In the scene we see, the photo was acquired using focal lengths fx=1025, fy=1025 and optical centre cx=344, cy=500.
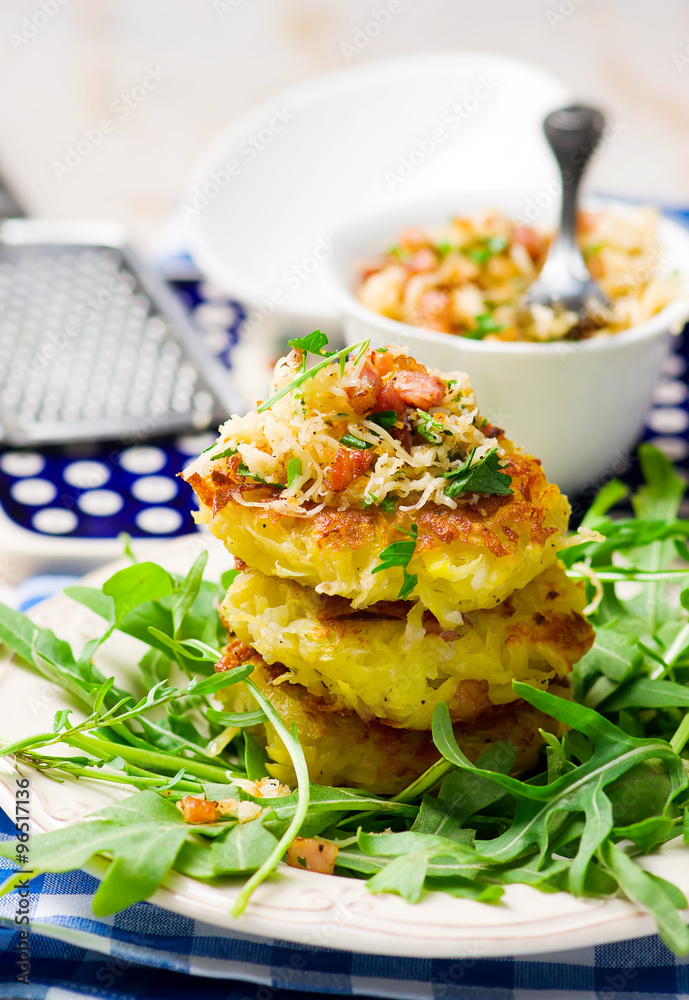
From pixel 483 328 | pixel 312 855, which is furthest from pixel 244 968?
pixel 483 328

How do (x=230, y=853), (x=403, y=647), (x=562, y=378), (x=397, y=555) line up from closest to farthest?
(x=230, y=853)
(x=397, y=555)
(x=403, y=647)
(x=562, y=378)

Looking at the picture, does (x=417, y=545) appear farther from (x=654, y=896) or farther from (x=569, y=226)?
(x=569, y=226)

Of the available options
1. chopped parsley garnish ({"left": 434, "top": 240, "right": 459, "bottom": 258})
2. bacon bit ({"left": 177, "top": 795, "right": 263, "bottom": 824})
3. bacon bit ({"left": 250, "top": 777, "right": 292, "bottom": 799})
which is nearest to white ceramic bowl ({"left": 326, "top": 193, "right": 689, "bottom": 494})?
chopped parsley garnish ({"left": 434, "top": 240, "right": 459, "bottom": 258})

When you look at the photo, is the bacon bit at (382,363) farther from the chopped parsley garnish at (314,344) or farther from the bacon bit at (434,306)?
the bacon bit at (434,306)

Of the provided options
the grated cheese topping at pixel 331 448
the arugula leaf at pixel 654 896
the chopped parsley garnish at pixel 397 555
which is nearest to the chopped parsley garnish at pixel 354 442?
the grated cheese topping at pixel 331 448

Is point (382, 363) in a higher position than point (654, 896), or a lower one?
higher
